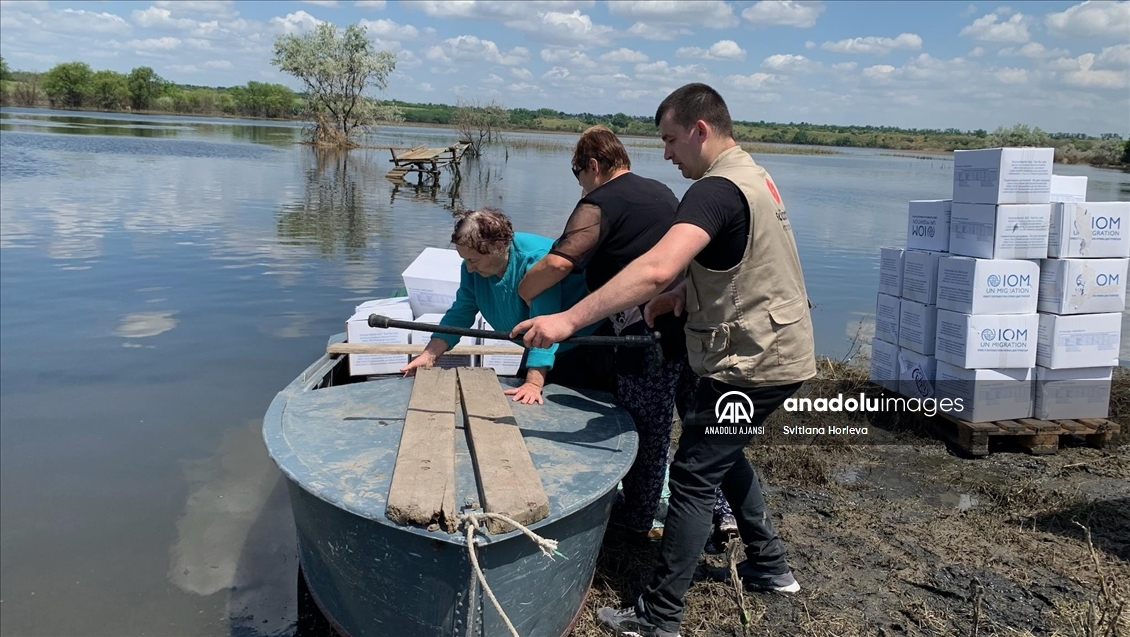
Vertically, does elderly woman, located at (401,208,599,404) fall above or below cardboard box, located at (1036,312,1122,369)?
above

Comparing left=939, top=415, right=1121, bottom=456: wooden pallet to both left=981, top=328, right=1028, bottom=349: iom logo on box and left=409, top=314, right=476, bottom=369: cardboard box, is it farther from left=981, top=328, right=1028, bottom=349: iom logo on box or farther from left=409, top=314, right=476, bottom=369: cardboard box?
left=409, top=314, right=476, bottom=369: cardboard box

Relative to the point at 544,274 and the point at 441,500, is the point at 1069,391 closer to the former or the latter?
the point at 544,274

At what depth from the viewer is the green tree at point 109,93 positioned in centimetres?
8281

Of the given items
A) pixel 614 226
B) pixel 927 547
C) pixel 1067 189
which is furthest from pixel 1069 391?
pixel 614 226

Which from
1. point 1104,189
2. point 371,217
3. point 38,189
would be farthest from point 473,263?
point 1104,189

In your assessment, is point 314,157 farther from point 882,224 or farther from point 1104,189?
point 1104,189

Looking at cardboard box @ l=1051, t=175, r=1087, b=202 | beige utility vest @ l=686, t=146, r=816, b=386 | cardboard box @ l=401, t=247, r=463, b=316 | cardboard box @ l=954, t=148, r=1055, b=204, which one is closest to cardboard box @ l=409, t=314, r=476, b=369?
cardboard box @ l=401, t=247, r=463, b=316

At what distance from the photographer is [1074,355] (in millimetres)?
5422

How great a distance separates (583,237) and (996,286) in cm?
350

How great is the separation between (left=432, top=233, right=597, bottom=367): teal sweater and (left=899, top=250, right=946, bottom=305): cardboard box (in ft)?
10.7

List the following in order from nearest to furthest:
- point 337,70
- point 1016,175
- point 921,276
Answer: point 1016,175 → point 921,276 → point 337,70

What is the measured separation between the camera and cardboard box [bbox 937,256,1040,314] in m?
5.29

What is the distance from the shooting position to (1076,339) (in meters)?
5.40

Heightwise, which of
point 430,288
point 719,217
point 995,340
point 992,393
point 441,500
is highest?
point 719,217
